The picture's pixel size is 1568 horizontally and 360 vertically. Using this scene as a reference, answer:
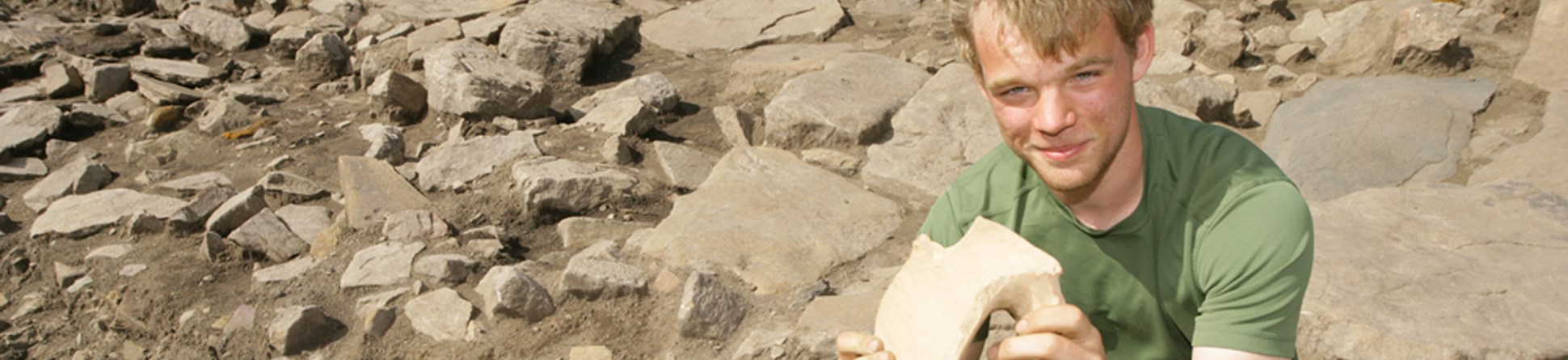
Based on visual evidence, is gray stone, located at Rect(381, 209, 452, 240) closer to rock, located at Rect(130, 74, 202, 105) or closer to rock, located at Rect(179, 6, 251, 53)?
rock, located at Rect(130, 74, 202, 105)

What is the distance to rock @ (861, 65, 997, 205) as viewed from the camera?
13.3 ft

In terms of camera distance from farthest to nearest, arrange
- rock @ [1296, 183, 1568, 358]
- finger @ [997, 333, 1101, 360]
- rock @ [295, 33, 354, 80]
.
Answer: rock @ [295, 33, 354, 80]
rock @ [1296, 183, 1568, 358]
finger @ [997, 333, 1101, 360]

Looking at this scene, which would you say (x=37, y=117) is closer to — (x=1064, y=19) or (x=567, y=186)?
(x=567, y=186)

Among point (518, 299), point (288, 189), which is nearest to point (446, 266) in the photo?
point (518, 299)

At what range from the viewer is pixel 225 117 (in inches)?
206

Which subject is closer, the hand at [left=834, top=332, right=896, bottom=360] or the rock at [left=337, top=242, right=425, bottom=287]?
the hand at [left=834, top=332, right=896, bottom=360]

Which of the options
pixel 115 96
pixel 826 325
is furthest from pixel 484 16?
pixel 826 325

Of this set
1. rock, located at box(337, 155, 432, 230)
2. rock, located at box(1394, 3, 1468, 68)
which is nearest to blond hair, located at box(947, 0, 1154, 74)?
rock, located at box(337, 155, 432, 230)

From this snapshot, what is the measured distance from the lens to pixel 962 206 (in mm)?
2041

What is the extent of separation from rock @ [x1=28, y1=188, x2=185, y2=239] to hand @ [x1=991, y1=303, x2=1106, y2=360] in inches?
141

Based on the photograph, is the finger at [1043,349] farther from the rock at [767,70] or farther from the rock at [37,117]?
the rock at [37,117]

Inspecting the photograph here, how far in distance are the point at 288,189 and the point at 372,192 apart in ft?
1.38

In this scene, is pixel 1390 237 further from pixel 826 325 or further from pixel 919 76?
pixel 919 76

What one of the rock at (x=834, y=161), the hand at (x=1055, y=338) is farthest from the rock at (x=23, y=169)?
the hand at (x=1055, y=338)
